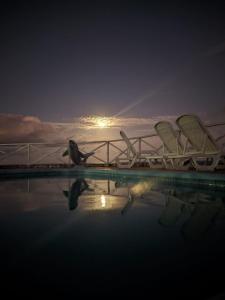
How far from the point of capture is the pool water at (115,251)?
54.2 inches

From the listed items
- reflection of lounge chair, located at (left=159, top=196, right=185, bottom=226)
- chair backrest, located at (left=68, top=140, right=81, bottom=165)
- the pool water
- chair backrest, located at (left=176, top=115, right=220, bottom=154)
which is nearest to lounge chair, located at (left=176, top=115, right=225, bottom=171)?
chair backrest, located at (left=176, top=115, right=220, bottom=154)

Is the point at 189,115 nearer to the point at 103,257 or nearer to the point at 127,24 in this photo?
the point at 127,24

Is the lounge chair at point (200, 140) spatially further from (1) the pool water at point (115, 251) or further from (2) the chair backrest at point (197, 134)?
(1) the pool water at point (115, 251)

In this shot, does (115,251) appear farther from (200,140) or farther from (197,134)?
(200,140)

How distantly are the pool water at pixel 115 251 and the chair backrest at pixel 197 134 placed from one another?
313 cm

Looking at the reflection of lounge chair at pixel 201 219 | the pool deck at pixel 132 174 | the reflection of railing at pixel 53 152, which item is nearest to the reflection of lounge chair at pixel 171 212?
the reflection of lounge chair at pixel 201 219

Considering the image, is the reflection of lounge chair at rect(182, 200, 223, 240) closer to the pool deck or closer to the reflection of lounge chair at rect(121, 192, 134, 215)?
the reflection of lounge chair at rect(121, 192, 134, 215)

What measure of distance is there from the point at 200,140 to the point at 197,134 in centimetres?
23

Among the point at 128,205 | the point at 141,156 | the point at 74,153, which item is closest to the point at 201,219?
the point at 128,205

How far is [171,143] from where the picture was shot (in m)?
8.58

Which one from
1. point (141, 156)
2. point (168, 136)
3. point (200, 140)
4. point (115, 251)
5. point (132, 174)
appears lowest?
point (115, 251)

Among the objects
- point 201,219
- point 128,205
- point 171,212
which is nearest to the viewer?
point 201,219

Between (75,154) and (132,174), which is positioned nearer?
(132,174)

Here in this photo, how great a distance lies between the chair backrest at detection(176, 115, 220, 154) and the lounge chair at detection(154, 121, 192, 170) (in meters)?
0.60
